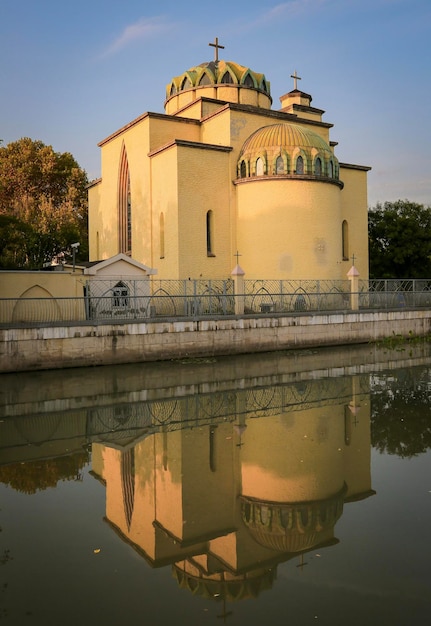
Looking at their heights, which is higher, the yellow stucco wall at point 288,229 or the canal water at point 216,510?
the yellow stucco wall at point 288,229

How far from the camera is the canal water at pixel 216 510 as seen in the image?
14.7 ft

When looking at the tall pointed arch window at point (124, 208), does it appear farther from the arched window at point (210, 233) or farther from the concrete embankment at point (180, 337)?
the concrete embankment at point (180, 337)

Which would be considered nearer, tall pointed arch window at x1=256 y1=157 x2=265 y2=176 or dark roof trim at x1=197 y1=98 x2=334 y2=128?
tall pointed arch window at x1=256 y1=157 x2=265 y2=176

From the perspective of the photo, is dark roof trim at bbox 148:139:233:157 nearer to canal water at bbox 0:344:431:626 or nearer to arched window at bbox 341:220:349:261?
arched window at bbox 341:220:349:261

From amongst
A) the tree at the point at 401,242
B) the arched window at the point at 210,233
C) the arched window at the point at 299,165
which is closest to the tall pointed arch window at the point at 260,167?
the arched window at the point at 299,165

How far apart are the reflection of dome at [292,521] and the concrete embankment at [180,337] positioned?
1158 cm

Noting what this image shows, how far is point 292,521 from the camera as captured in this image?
607 cm

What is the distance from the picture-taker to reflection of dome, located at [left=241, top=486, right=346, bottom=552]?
220 inches

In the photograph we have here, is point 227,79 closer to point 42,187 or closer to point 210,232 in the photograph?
point 210,232

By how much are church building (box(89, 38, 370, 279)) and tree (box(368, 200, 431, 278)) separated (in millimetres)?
11389

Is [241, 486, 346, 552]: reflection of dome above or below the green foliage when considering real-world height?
below

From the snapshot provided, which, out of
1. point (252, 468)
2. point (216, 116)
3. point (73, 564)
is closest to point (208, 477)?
point (252, 468)

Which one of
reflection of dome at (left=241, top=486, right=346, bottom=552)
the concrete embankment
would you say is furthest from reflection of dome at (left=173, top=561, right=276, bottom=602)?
the concrete embankment

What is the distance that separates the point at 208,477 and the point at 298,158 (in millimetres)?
22271
